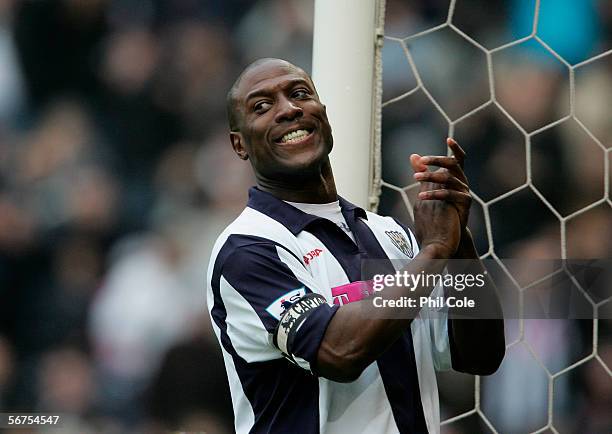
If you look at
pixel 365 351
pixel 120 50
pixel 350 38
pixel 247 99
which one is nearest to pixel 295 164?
pixel 247 99

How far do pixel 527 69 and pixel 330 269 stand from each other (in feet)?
3.13

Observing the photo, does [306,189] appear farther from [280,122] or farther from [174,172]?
[174,172]

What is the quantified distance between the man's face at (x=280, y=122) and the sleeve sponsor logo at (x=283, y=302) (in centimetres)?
25

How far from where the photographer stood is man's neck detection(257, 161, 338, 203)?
1.69 metres

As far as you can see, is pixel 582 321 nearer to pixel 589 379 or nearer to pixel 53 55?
pixel 589 379

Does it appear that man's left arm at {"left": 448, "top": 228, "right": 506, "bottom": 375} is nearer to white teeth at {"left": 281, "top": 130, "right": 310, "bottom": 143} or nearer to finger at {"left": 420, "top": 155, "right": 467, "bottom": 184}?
finger at {"left": 420, "top": 155, "right": 467, "bottom": 184}

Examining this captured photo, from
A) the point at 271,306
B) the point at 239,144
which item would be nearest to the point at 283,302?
the point at 271,306

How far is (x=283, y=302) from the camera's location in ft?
4.88

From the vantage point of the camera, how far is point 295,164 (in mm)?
1656

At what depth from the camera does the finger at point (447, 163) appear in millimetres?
1479

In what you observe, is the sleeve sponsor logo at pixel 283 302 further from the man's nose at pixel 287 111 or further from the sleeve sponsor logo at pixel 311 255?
the man's nose at pixel 287 111

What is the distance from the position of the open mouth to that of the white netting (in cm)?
48

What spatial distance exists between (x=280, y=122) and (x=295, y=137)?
36mm

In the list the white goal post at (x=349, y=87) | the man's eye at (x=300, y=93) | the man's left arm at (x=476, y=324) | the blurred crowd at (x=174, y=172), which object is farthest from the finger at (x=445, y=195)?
the blurred crowd at (x=174, y=172)
